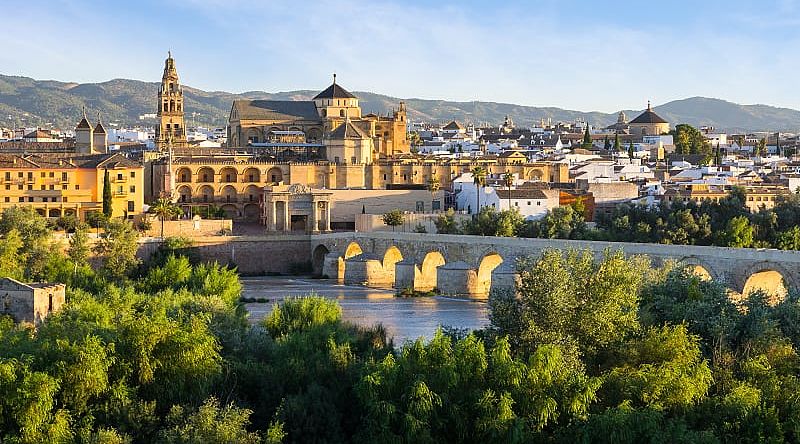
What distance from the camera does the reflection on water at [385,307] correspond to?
29.0 meters

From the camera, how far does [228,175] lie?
51.4 meters

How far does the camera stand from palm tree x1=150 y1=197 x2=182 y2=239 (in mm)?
44281

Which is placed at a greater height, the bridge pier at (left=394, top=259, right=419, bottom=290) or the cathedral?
the cathedral

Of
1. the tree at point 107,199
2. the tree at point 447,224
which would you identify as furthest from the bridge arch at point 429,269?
the tree at point 107,199

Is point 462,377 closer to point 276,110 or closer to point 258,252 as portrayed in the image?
point 258,252

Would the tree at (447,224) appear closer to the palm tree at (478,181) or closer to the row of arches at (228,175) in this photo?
the palm tree at (478,181)

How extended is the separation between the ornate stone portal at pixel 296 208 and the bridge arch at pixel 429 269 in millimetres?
8043

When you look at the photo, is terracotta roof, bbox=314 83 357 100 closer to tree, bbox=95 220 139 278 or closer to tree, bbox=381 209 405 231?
tree, bbox=381 209 405 231

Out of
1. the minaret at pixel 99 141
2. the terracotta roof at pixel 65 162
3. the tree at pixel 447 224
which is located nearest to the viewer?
the tree at pixel 447 224

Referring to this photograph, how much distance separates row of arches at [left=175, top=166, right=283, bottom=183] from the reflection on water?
9946 millimetres

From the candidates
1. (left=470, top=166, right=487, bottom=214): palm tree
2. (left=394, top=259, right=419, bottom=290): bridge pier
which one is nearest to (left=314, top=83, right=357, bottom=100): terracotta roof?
(left=470, top=166, right=487, bottom=214): palm tree

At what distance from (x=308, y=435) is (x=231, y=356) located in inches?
107

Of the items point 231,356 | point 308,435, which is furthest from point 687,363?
point 231,356

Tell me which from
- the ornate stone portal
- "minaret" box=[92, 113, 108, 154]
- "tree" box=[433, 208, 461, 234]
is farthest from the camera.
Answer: "minaret" box=[92, 113, 108, 154]
